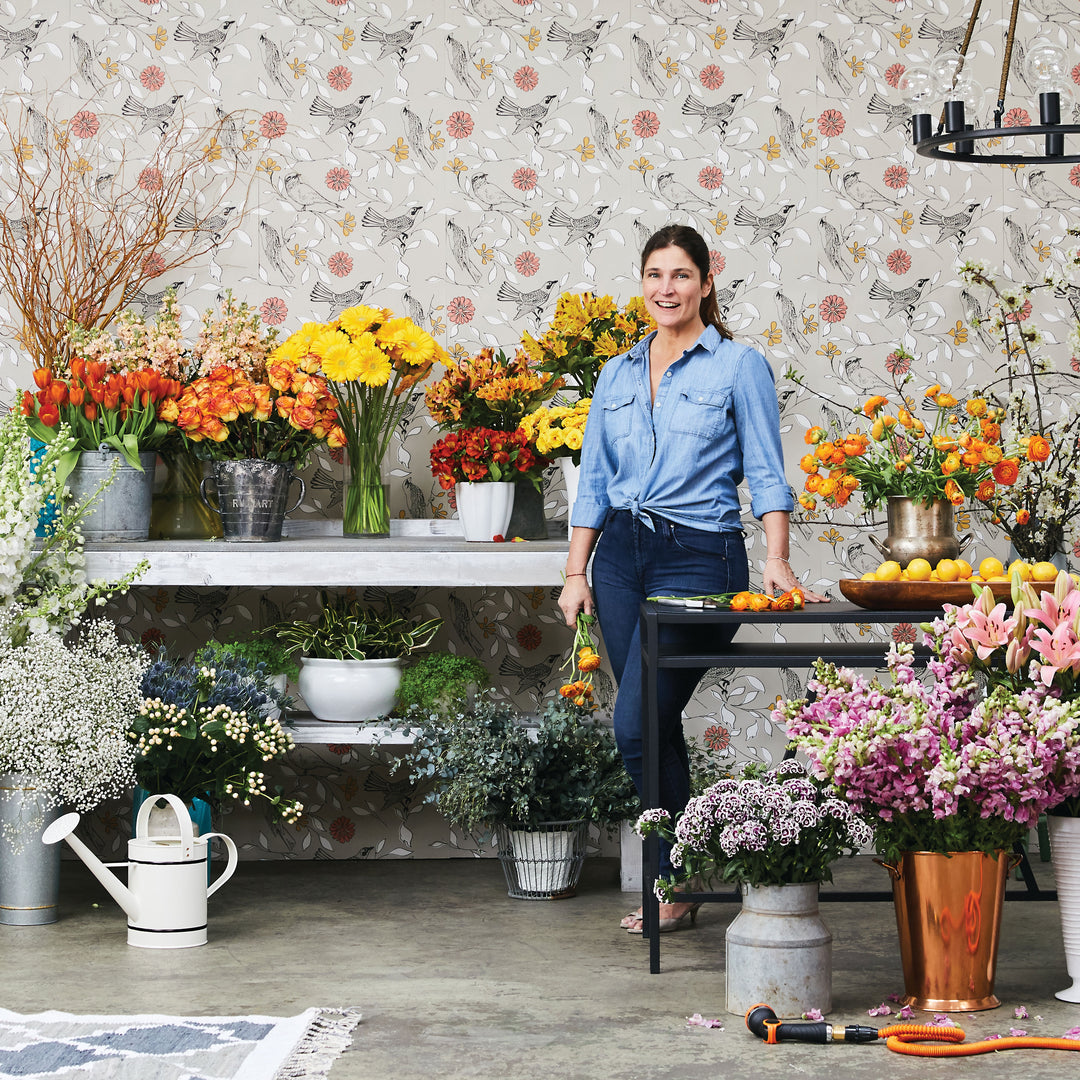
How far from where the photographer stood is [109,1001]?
2529mm

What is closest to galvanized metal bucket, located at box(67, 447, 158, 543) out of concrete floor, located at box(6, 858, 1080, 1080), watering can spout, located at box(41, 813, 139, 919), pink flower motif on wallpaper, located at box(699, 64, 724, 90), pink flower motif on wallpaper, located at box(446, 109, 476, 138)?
watering can spout, located at box(41, 813, 139, 919)

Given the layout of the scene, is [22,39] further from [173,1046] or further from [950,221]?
[173,1046]

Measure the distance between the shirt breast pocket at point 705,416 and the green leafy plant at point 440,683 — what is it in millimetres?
995

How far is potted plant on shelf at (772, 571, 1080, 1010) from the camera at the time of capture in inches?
91.7

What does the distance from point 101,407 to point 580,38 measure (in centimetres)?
176

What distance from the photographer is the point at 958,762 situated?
7.55ft

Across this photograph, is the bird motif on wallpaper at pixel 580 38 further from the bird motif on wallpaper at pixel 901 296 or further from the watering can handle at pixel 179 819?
the watering can handle at pixel 179 819

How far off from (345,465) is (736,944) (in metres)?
Result: 1.84

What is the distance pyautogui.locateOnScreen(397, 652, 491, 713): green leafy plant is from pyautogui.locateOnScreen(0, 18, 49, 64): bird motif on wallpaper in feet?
6.93

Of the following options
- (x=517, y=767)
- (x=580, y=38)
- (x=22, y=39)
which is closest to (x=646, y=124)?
(x=580, y=38)

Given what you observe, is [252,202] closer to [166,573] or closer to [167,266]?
[167,266]

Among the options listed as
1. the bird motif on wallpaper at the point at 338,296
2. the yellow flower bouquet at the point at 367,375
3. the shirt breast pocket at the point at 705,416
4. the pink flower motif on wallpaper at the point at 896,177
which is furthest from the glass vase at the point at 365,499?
the pink flower motif on wallpaper at the point at 896,177

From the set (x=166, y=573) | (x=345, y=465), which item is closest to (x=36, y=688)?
(x=166, y=573)

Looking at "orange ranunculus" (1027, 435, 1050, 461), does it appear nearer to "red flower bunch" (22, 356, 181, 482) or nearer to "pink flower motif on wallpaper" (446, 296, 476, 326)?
"pink flower motif on wallpaper" (446, 296, 476, 326)
